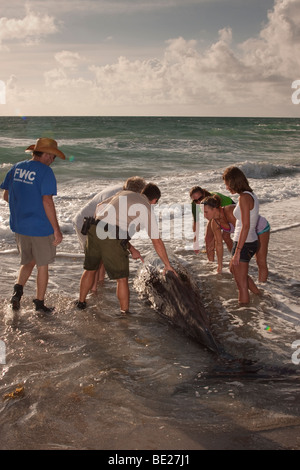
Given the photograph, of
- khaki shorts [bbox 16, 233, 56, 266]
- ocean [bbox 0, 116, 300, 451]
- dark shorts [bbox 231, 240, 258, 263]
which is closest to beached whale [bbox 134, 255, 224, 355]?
ocean [bbox 0, 116, 300, 451]

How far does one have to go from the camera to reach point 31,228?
15.9ft

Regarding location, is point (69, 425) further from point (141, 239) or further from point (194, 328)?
point (141, 239)

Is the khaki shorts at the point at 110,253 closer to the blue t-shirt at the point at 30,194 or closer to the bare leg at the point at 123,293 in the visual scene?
the bare leg at the point at 123,293

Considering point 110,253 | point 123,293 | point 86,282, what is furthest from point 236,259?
point 86,282

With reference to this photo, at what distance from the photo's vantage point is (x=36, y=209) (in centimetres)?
479

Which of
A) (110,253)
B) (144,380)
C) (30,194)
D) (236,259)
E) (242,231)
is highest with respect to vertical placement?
(30,194)

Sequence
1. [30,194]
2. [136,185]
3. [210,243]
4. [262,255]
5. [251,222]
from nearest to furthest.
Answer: [30,194] → [136,185] → [251,222] → [262,255] → [210,243]

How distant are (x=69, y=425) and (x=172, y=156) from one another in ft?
78.4

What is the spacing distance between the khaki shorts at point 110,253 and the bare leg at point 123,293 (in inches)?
3.2

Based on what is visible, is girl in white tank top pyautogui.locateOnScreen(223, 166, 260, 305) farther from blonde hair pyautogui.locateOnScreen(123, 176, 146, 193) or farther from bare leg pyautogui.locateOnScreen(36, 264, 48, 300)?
bare leg pyautogui.locateOnScreen(36, 264, 48, 300)

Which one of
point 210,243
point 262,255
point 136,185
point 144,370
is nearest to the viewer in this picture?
point 144,370

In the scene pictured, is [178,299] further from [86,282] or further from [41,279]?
[41,279]

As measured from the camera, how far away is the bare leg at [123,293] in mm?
5004

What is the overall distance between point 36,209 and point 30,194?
181 millimetres
